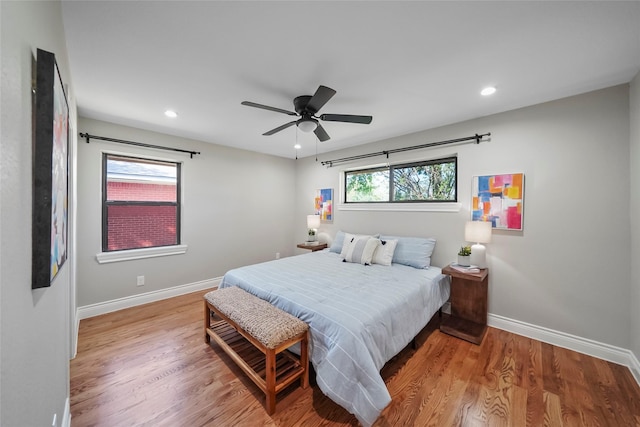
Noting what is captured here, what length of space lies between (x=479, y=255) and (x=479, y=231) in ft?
1.06

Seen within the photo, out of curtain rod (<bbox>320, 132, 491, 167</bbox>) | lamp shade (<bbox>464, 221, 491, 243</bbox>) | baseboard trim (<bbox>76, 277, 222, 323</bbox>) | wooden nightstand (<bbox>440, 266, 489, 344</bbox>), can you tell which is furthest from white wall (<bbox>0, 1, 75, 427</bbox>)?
curtain rod (<bbox>320, 132, 491, 167</bbox>)

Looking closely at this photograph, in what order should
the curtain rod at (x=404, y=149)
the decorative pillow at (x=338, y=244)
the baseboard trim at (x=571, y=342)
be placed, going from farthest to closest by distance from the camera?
the decorative pillow at (x=338, y=244), the curtain rod at (x=404, y=149), the baseboard trim at (x=571, y=342)

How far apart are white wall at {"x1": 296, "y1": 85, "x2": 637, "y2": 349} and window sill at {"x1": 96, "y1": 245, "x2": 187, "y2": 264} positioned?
3961 millimetres

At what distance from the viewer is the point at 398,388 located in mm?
1855

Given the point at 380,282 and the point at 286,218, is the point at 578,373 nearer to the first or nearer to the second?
the point at 380,282

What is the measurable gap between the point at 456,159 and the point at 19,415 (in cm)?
380

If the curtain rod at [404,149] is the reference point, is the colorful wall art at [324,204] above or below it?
below

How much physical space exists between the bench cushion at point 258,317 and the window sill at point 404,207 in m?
2.38

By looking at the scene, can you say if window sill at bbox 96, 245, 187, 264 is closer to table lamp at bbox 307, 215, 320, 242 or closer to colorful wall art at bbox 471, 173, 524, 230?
table lamp at bbox 307, 215, 320, 242

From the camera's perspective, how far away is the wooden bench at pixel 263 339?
163 cm

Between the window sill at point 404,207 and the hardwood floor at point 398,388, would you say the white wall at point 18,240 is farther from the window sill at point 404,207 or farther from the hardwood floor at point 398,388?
the window sill at point 404,207

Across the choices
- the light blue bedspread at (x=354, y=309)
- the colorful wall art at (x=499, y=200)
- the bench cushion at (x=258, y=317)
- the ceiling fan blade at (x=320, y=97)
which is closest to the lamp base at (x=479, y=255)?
the colorful wall art at (x=499, y=200)

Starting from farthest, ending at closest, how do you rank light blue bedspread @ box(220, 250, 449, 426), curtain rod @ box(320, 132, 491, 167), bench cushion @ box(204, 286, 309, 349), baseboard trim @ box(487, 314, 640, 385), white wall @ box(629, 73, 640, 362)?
curtain rod @ box(320, 132, 491, 167)
baseboard trim @ box(487, 314, 640, 385)
white wall @ box(629, 73, 640, 362)
bench cushion @ box(204, 286, 309, 349)
light blue bedspread @ box(220, 250, 449, 426)

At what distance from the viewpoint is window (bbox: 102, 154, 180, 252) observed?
3.16 m
